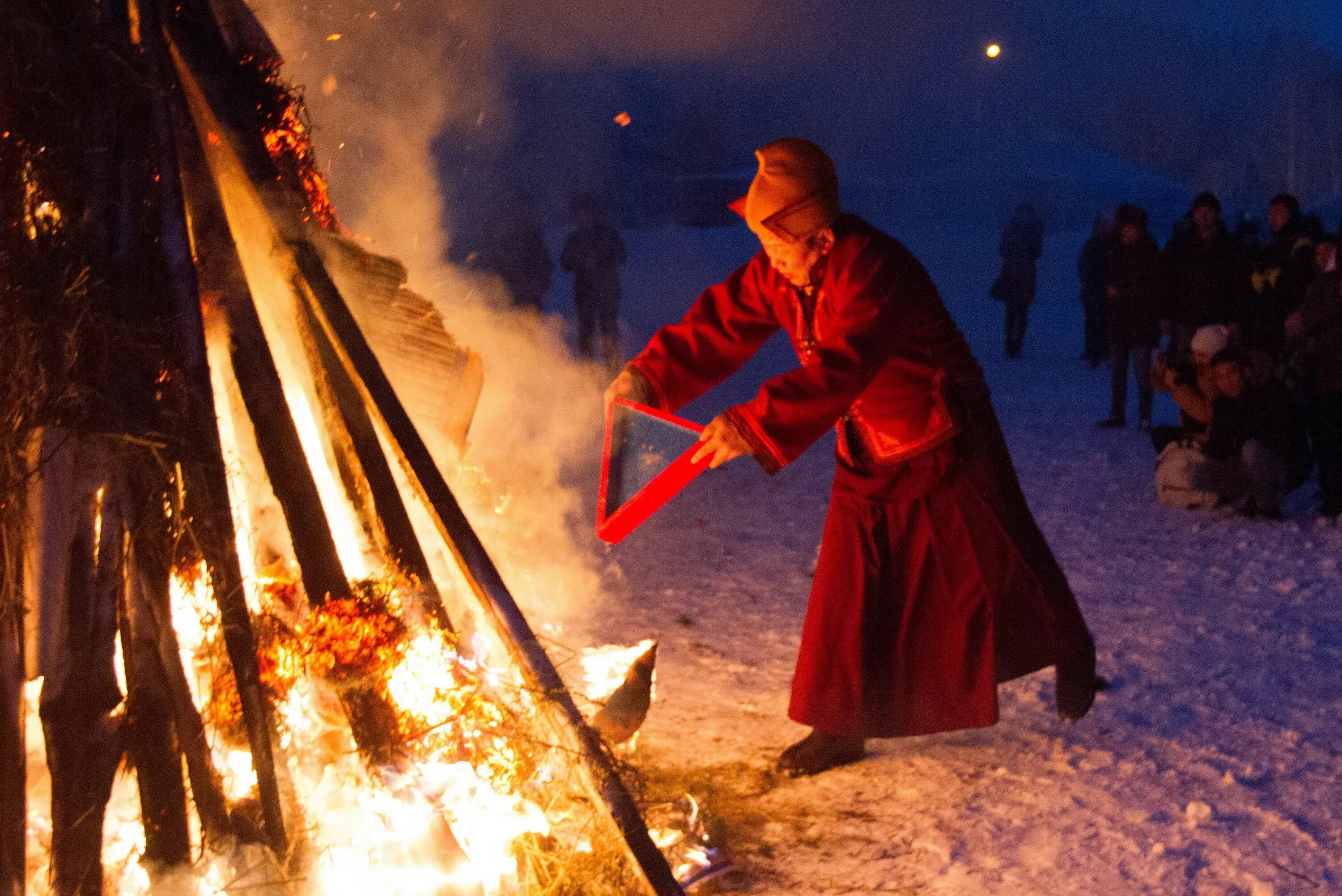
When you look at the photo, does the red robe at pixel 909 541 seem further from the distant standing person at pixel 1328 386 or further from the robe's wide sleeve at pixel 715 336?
the distant standing person at pixel 1328 386

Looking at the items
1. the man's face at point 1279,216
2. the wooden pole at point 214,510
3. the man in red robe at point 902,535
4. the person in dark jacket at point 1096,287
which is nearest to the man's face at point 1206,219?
the man's face at point 1279,216

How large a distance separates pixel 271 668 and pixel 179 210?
116 cm

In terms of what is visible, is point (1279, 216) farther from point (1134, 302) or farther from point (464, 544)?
point (464, 544)

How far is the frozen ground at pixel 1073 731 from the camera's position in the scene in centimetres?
317

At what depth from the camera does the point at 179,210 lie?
106 inches

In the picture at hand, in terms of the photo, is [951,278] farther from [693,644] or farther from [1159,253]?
[693,644]

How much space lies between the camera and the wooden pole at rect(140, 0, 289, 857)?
2562 mm

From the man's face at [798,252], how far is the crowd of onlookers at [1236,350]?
472 centimetres

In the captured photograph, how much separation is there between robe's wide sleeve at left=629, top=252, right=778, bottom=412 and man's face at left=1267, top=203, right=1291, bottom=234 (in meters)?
6.39

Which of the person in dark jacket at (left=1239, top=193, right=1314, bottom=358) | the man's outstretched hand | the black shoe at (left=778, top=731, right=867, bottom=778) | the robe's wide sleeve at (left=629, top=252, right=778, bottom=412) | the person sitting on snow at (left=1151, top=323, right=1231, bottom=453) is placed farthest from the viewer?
the person in dark jacket at (left=1239, top=193, right=1314, bottom=358)

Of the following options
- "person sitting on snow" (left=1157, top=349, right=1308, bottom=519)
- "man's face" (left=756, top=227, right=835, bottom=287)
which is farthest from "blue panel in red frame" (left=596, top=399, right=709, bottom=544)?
"person sitting on snow" (left=1157, top=349, right=1308, bottom=519)

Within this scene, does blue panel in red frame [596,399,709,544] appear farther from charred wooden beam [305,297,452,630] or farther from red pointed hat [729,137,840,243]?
red pointed hat [729,137,840,243]

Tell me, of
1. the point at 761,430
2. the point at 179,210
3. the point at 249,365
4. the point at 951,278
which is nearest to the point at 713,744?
the point at 761,430

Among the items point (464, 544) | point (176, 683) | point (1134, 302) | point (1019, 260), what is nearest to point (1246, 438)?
point (1134, 302)
